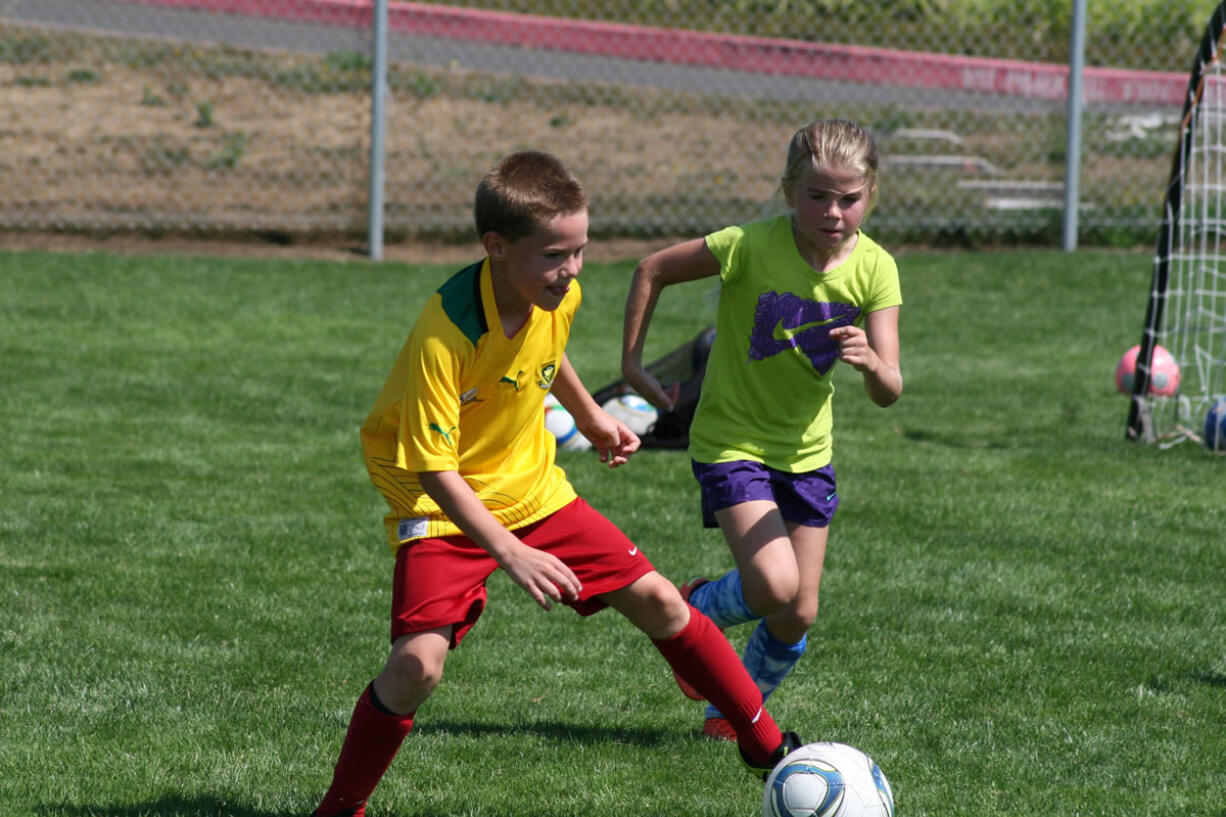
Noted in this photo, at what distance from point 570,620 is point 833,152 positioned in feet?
7.10

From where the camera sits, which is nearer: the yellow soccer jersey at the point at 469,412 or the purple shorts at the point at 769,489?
the yellow soccer jersey at the point at 469,412

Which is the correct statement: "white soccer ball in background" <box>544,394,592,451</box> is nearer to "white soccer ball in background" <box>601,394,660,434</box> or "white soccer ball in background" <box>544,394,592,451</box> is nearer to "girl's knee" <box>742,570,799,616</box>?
"white soccer ball in background" <box>601,394,660,434</box>

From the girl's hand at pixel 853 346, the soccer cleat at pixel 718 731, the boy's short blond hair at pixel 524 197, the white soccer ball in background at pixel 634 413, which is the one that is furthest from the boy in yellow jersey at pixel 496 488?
the white soccer ball in background at pixel 634 413

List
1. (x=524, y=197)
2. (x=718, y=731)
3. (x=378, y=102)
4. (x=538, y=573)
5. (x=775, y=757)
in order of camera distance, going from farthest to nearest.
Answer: (x=378, y=102), (x=718, y=731), (x=775, y=757), (x=524, y=197), (x=538, y=573)

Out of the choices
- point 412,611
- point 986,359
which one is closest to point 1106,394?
point 986,359

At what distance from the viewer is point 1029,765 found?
3.96 m

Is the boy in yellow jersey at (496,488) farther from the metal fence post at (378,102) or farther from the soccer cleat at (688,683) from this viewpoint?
the metal fence post at (378,102)

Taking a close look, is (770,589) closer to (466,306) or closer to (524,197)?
(466,306)

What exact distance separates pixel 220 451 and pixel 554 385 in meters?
4.35

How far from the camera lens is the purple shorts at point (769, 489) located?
400 cm

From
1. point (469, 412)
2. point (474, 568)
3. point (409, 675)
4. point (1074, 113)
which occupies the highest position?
point (1074, 113)

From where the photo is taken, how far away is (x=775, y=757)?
367cm

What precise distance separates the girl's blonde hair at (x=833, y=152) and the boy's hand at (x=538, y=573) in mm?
1357

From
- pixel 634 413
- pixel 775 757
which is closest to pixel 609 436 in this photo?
pixel 775 757
